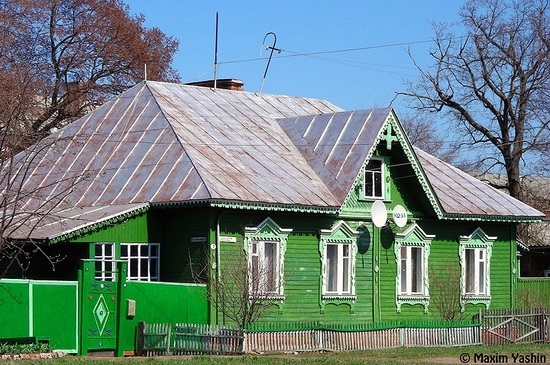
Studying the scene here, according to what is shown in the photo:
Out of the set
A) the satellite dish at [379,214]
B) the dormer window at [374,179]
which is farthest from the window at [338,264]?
the dormer window at [374,179]

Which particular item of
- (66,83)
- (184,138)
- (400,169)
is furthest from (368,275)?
(66,83)

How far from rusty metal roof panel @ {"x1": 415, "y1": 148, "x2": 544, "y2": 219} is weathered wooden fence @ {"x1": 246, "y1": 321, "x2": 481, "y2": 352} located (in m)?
5.77

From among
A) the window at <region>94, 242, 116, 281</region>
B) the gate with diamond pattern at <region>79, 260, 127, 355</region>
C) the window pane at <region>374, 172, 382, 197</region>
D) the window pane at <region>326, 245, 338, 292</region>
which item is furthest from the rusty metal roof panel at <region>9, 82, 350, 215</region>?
the gate with diamond pattern at <region>79, 260, 127, 355</region>

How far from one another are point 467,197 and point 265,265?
9000 mm

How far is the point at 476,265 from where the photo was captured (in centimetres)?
3591

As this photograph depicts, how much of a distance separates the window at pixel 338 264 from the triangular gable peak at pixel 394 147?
0.97 m

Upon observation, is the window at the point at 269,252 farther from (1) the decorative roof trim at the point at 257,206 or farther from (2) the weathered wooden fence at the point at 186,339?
(2) the weathered wooden fence at the point at 186,339

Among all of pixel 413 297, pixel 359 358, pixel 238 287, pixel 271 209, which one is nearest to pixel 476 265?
pixel 413 297

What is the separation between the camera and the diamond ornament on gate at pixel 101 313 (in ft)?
82.7

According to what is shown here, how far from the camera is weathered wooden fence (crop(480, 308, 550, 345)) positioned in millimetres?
30562

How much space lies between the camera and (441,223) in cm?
3503

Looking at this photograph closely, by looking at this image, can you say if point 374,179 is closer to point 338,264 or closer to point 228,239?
point 338,264

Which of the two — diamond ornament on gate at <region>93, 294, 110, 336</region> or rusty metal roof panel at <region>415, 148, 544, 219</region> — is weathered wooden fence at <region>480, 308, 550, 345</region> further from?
diamond ornament on gate at <region>93, 294, 110, 336</region>

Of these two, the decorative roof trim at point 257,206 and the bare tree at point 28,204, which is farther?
the decorative roof trim at point 257,206
